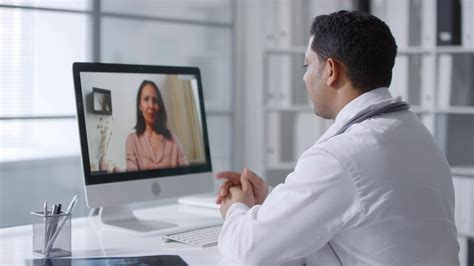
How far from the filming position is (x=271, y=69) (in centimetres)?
413

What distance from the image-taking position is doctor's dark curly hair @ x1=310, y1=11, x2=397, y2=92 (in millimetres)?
1557

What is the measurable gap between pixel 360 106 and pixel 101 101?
0.86 m

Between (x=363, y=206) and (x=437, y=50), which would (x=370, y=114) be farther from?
(x=437, y=50)

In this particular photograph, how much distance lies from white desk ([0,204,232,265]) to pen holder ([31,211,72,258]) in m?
0.03

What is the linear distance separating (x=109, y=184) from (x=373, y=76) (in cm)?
89

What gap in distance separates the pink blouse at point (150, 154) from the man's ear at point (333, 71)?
755mm

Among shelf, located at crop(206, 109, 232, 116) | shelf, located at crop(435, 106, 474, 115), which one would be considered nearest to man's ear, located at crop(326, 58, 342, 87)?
shelf, located at crop(435, 106, 474, 115)

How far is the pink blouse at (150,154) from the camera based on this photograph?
6.92 ft

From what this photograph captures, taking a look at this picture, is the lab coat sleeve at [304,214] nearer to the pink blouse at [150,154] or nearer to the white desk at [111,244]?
the white desk at [111,244]

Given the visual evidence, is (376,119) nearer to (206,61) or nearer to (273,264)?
(273,264)

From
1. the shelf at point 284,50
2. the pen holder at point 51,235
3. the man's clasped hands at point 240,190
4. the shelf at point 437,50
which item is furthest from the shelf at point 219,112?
the pen holder at point 51,235

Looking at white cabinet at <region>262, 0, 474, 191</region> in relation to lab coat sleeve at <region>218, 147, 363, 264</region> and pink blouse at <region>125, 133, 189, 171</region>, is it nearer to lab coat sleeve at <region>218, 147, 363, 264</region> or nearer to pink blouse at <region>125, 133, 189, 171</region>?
pink blouse at <region>125, 133, 189, 171</region>

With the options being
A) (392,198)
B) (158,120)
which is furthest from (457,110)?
(392,198)

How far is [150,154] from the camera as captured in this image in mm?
2160
